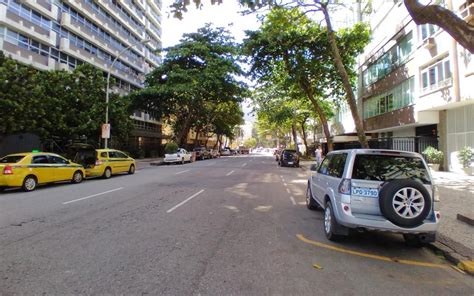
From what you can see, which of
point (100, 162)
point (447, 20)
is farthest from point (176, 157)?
point (447, 20)

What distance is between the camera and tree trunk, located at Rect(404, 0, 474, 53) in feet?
19.5

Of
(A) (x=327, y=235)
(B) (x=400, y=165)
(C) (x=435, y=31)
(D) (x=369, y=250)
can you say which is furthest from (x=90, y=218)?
(C) (x=435, y=31)

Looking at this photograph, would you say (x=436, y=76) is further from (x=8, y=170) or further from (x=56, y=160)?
(x=8, y=170)

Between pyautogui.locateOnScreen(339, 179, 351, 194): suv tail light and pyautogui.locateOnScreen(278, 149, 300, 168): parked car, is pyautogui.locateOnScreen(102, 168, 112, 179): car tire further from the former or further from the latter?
pyautogui.locateOnScreen(339, 179, 351, 194): suv tail light

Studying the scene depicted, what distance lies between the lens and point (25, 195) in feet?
40.7

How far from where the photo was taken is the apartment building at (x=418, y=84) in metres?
17.2

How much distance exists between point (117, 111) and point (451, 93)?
22113 millimetres

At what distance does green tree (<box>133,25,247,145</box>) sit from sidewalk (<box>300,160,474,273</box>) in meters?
27.3

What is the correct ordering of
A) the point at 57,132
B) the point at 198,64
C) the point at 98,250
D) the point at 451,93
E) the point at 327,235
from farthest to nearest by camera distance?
the point at 198,64 < the point at 57,132 < the point at 451,93 < the point at 327,235 < the point at 98,250

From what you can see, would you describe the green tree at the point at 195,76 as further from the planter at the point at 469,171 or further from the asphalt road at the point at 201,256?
the asphalt road at the point at 201,256

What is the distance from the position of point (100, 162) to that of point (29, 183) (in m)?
5.15

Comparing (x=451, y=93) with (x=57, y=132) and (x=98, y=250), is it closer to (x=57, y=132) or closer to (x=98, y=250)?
(x=98, y=250)

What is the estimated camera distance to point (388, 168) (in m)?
6.23

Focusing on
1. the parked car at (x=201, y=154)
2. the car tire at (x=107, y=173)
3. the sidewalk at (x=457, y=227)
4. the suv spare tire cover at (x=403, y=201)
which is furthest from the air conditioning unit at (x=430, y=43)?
the parked car at (x=201, y=154)
